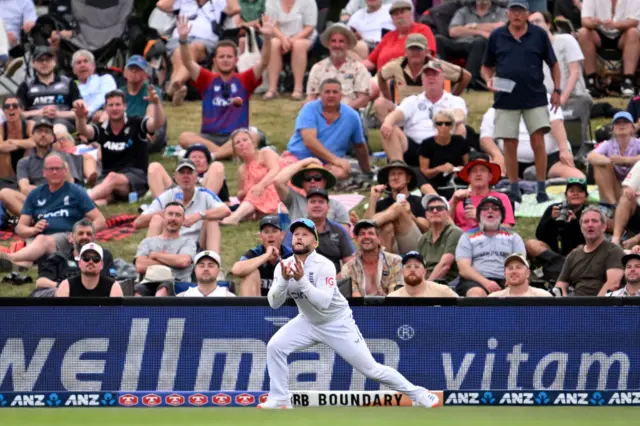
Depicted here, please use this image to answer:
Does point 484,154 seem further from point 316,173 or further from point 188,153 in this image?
point 188,153

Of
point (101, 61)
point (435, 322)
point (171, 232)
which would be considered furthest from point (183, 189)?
point (101, 61)

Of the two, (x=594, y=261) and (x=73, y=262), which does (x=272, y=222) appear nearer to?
(x=73, y=262)

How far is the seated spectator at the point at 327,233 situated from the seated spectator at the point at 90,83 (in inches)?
202

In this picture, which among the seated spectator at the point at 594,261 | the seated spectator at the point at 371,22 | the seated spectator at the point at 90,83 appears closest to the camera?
the seated spectator at the point at 594,261

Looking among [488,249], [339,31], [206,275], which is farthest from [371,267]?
[339,31]

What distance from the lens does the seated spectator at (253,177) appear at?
587 inches

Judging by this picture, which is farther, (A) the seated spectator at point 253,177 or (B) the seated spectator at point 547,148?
(B) the seated spectator at point 547,148

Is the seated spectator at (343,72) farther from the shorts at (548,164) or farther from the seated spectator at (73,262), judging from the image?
the seated spectator at (73,262)

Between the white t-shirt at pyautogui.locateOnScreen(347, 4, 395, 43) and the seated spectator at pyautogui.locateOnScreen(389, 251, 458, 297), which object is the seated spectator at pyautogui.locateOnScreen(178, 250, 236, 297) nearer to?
the seated spectator at pyautogui.locateOnScreen(389, 251, 458, 297)

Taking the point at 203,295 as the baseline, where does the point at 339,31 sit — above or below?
above

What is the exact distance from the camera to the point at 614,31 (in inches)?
711

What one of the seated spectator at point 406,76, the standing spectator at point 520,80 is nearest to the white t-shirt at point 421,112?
the seated spectator at point 406,76

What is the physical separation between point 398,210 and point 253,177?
2191 mm

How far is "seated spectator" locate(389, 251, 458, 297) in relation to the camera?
11961mm
